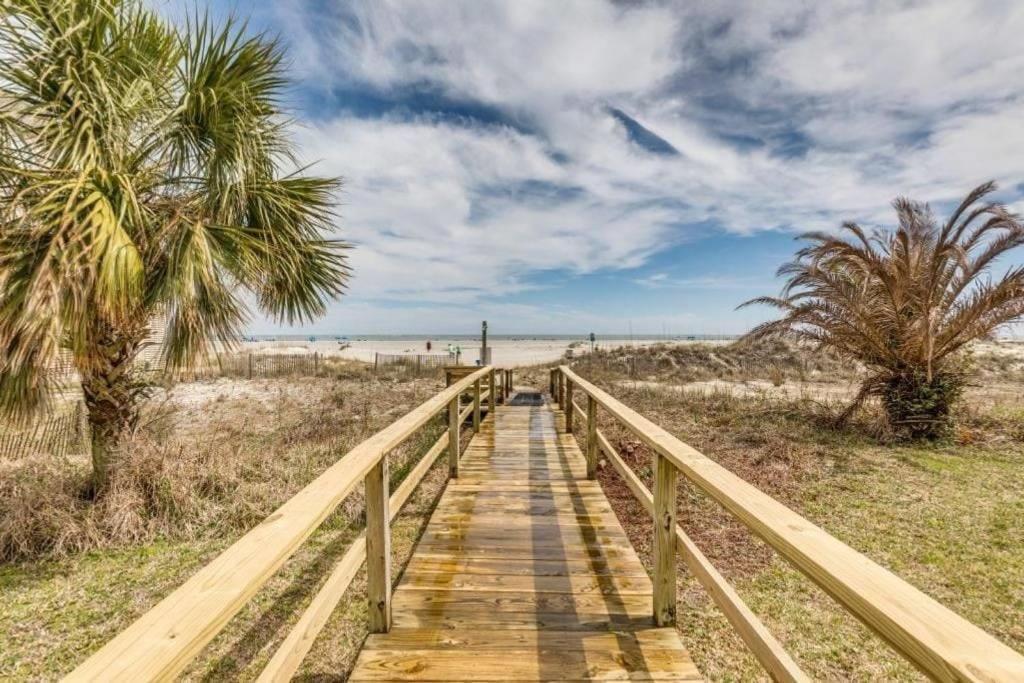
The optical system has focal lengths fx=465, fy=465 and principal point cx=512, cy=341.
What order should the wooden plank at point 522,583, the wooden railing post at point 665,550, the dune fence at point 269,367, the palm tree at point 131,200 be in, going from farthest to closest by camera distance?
1. the dune fence at point 269,367
2. the palm tree at point 131,200
3. the wooden plank at point 522,583
4. the wooden railing post at point 665,550

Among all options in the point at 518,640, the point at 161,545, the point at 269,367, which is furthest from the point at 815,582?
the point at 269,367

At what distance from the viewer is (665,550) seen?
91.4 inches

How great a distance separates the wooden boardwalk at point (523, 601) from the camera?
6.72 feet

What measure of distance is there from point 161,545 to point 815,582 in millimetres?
5222

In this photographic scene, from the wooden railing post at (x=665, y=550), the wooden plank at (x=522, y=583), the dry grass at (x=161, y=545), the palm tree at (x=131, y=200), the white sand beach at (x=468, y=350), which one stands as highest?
the palm tree at (x=131, y=200)

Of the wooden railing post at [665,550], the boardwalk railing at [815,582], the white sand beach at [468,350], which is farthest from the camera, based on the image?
the white sand beach at [468,350]

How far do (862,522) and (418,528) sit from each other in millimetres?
4209

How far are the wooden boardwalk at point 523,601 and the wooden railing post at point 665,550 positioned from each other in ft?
0.30

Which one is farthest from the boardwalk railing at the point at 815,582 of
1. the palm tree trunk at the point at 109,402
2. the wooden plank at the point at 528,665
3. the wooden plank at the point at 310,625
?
the palm tree trunk at the point at 109,402

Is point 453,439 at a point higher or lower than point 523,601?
higher

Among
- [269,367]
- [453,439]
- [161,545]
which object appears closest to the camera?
[161,545]

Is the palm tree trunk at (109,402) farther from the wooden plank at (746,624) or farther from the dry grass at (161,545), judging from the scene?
the wooden plank at (746,624)

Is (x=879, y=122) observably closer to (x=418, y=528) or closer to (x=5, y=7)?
(x=418, y=528)

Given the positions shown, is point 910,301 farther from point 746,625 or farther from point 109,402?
point 109,402
